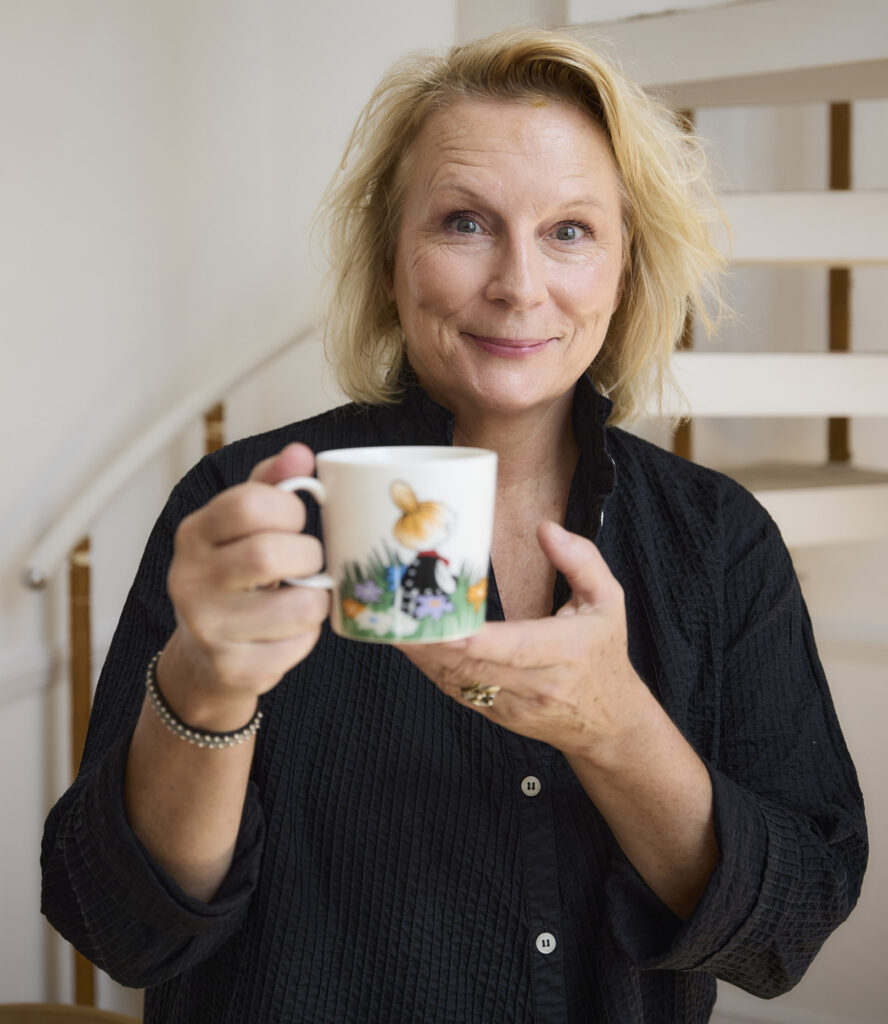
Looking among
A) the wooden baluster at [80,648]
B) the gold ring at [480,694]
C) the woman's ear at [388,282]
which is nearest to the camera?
the gold ring at [480,694]

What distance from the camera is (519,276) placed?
40.2 inches

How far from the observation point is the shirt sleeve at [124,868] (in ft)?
2.74

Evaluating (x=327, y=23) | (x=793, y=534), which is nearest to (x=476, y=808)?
(x=793, y=534)

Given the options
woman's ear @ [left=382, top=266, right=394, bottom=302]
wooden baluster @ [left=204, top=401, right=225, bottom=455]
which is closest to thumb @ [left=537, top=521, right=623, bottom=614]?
woman's ear @ [left=382, top=266, right=394, bottom=302]

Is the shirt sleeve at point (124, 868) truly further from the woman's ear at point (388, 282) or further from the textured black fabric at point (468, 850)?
the woman's ear at point (388, 282)

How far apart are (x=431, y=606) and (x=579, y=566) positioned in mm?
122

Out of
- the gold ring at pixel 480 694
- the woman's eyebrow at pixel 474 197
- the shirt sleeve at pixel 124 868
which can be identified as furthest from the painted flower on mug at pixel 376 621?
the woman's eyebrow at pixel 474 197

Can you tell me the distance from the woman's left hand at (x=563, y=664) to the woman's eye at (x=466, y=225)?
1.45 feet

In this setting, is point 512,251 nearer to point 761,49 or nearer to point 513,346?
point 513,346

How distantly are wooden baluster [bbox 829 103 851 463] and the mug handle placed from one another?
194 cm

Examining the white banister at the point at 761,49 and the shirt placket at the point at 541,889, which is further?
the white banister at the point at 761,49

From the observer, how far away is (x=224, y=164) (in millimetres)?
2480

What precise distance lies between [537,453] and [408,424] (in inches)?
5.7

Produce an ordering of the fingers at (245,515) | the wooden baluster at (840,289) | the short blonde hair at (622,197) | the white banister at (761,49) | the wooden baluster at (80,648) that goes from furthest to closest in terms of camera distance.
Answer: the wooden baluster at (840,289) < the wooden baluster at (80,648) < the white banister at (761,49) < the short blonde hair at (622,197) < the fingers at (245,515)
